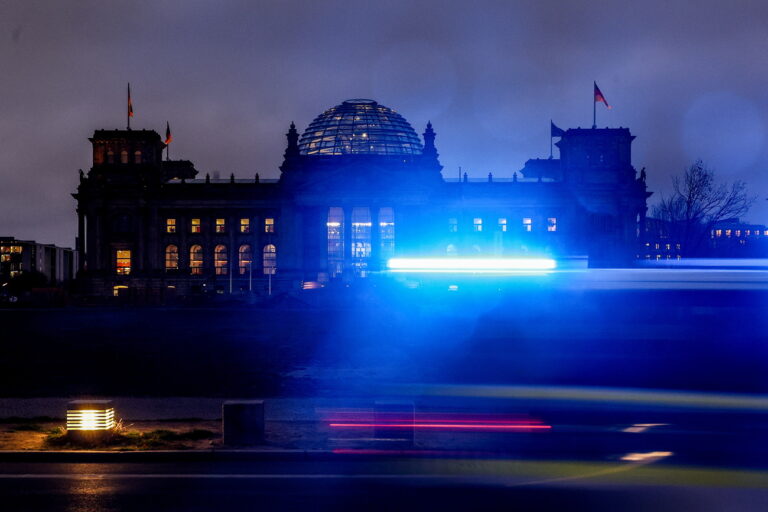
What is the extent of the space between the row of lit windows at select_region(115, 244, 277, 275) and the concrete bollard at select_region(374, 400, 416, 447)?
325 feet

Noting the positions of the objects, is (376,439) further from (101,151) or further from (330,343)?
(101,151)

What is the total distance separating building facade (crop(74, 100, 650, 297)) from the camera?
107 meters

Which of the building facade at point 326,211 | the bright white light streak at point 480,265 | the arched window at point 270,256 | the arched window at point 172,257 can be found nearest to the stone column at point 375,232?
the building facade at point 326,211

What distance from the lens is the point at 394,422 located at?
44.3 ft

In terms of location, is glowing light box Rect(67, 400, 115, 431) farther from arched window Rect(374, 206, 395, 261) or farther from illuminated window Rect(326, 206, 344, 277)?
illuminated window Rect(326, 206, 344, 277)

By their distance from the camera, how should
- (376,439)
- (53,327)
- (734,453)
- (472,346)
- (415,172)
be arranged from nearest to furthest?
(472,346) → (734,453) → (376,439) → (53,327) → (415,172)

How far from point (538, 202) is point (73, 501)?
337 ft

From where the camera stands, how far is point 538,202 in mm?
109500

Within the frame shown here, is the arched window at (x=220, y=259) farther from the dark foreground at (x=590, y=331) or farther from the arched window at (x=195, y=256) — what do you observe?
the dark foreground at (x=590, y=331)

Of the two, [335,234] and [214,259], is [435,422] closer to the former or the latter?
[335,234]

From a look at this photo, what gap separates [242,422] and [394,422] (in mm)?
2629

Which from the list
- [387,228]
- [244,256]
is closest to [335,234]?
[387,228]

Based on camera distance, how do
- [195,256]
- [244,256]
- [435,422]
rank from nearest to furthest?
1. [435,422]
2. [244,256]
3. [195,256]

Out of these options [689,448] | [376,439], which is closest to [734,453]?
[689,448]
